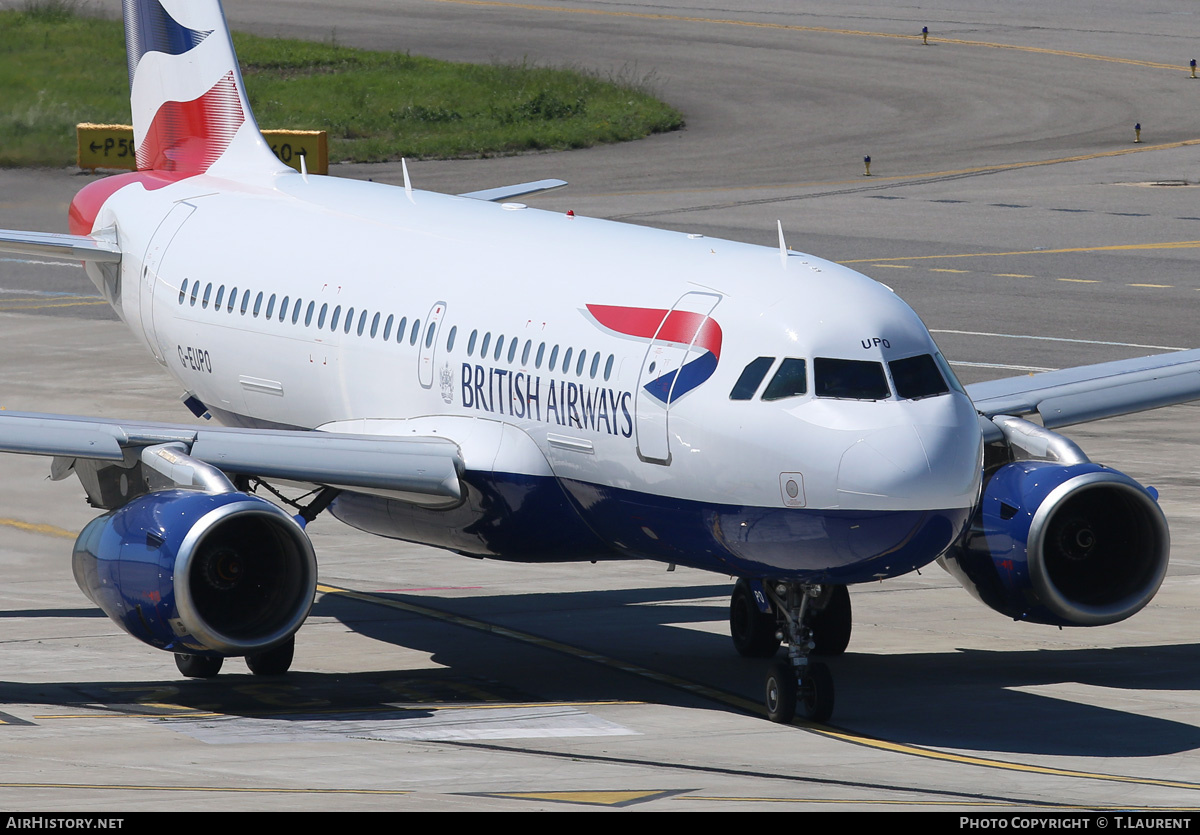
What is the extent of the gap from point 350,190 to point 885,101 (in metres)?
58.0

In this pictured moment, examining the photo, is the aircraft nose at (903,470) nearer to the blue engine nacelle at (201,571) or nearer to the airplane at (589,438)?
the airplane at (589,438)

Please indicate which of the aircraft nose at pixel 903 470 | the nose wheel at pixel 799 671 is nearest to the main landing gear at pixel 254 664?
the nose wheel at pixel 799 671

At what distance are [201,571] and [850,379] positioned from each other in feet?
21.2

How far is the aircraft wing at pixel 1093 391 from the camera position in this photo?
75.7 ft

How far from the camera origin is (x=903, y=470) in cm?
1761

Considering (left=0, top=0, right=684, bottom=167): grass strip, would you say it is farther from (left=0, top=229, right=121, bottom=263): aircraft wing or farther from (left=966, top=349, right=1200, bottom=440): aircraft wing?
(left=966, top=349, right=1200, bottom=440): aircraft wing

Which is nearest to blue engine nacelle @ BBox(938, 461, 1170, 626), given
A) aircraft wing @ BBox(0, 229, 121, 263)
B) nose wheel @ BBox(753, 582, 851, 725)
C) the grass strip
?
nose wheel @ BBox(753, 582, 851, 725)

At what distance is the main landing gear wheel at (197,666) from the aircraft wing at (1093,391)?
8837mm

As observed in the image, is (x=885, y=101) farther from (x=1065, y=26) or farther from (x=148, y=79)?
(x=148, y=79)

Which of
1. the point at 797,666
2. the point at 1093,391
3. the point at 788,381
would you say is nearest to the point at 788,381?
the point at 788,381

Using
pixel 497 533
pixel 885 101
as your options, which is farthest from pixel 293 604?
pixel 885 101

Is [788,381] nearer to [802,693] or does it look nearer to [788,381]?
[788,381]

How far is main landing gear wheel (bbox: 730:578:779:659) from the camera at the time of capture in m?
22.4
